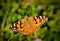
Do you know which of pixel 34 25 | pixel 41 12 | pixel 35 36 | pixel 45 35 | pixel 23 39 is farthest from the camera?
pixel 41 12

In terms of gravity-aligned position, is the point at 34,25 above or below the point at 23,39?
above

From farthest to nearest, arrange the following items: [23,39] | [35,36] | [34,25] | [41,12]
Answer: [41,12] < [35,36] < [23,39] < [34,25]

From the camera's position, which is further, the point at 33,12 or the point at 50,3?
the point at 50,3

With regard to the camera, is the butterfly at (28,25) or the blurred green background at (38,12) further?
the blurred green background at (38,12)

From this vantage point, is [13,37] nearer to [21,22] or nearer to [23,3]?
[21,22]

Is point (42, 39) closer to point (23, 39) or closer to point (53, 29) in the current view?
point (53, 29)

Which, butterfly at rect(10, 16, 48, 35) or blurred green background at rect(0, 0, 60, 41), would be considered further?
blurred green background at rect(0, 0, 60, 41)

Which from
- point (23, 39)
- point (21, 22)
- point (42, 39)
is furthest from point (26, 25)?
point (42, 39)

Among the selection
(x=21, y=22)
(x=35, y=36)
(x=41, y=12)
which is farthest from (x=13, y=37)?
(x=41, y=12)

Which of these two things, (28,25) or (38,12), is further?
(38,12)
